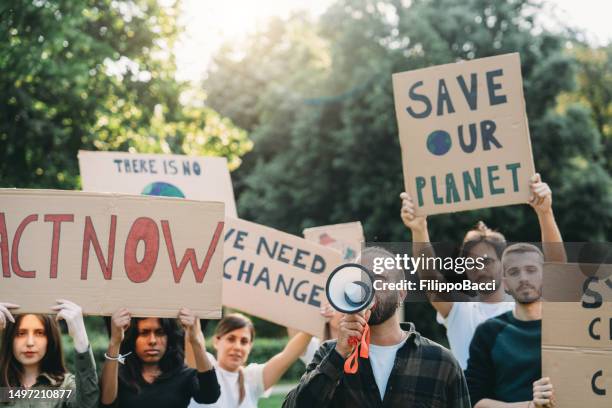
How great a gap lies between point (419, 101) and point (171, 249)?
1.66 m

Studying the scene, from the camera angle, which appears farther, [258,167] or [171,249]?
[258,167]

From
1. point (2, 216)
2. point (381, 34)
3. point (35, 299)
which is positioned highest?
point (381, 34)

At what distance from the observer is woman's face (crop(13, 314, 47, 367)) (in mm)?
4340

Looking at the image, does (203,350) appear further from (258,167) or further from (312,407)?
(258,167)

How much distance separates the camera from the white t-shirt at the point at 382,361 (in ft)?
11.4

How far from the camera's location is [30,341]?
436cm

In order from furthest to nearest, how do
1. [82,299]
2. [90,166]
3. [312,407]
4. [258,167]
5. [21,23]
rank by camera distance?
[258,167] < [21,23] < [90,166] < [82,299] < [312,407]

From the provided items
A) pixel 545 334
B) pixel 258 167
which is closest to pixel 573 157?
pixel 258 167

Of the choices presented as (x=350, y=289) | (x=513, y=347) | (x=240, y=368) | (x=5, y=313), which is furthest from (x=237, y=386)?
(x=350, y=289)

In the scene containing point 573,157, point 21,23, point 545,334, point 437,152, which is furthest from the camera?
point 573,157

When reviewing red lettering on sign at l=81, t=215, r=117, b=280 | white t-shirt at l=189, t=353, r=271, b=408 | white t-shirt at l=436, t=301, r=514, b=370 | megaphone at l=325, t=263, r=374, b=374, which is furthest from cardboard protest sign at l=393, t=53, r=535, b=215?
Answer: megaphone at l=325, t=263, r=374, b=374

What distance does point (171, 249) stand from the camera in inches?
169

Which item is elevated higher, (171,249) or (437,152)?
(437,152)

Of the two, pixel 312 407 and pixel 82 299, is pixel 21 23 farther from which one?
pixel 312 407
